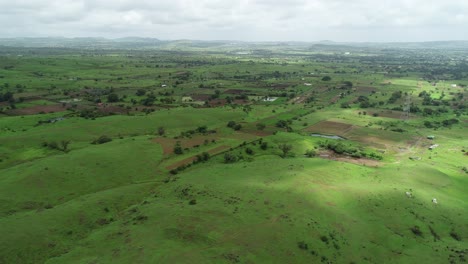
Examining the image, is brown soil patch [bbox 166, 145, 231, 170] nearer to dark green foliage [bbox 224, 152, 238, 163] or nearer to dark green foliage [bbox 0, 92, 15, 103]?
dark green foliage [bbox 224, 152, 238, 163]

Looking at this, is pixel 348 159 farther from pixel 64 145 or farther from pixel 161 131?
pixel 64 145

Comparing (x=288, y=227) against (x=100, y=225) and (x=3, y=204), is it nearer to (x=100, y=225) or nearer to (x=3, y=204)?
(x=100, y=225)

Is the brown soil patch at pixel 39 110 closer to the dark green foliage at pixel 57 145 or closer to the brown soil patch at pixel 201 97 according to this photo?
the dark green foliage at pixel 57 145

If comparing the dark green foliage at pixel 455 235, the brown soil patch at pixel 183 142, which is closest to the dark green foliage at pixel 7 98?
the brown soil patch at pixel 183 142

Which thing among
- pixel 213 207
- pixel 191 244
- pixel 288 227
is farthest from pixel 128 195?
pixel 288 227

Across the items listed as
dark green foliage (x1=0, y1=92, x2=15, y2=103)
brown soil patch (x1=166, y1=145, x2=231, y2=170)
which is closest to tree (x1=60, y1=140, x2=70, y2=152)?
brown soil patch (x1=166, y1=145, x2=231, y2=170)

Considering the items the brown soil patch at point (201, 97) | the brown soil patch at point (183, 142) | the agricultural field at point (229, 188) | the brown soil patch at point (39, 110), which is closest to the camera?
the agricultural field at point (229, 188)
